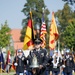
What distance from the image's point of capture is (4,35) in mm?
55375

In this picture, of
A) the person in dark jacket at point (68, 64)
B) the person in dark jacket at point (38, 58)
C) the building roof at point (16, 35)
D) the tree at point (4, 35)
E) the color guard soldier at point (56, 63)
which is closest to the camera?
the person in dark jacket at point (38, 58)

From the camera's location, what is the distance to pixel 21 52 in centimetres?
2023

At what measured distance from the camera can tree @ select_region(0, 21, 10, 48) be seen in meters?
→ 54.2

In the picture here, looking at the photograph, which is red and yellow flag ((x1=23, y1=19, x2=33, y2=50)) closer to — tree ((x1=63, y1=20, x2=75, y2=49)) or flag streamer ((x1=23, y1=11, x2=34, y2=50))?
flag streamer ((x1=23, y1=11, x2=34, y2=50))

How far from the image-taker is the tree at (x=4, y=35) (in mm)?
54188

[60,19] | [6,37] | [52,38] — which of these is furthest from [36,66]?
[60,19]

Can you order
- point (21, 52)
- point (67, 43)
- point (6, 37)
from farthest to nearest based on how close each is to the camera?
point (67, 43), point (6, 37), point (21, 52)

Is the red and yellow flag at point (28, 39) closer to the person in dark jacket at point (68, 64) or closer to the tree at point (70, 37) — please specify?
the person in dark jacket at point (68, 64)

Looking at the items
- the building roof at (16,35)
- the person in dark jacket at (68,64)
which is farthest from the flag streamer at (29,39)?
the building roof at (16,35)

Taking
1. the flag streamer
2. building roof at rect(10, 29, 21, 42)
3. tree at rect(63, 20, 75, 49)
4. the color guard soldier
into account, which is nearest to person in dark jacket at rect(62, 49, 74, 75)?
the color guard soldier

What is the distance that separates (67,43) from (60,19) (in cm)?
2123

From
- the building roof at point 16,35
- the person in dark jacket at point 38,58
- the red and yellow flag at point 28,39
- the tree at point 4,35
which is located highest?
the building roof at point 16,35

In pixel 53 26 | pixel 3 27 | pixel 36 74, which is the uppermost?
pixel 3 27

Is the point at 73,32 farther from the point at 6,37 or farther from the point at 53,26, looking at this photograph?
the point at 53,26
